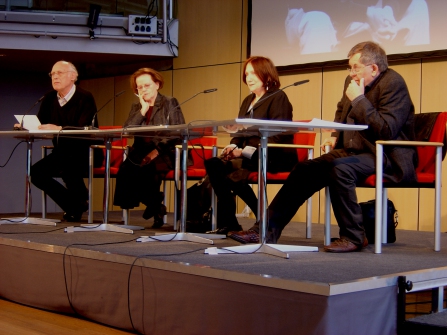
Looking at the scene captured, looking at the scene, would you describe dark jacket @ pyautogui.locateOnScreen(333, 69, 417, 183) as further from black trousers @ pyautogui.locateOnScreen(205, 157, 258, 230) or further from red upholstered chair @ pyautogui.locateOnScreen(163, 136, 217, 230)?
red upholstered chair @ pyautogui.locateOnScreen(163, 136, 217, 230)

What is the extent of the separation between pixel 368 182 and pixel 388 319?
44.3 inches

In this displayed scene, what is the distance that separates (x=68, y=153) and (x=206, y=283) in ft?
8.49

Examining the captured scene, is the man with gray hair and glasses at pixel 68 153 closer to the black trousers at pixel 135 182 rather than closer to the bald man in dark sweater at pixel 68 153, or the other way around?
the bald man in dark sweater at pixel 68 153

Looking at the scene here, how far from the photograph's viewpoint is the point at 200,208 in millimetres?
4250

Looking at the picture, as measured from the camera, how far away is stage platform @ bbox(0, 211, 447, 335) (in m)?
2.16

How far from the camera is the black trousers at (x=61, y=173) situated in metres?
4.76

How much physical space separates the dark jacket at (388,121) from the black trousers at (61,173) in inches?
86.8

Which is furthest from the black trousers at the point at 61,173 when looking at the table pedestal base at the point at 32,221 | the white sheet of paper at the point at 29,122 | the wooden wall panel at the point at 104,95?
the wooden wall panel at the point at 104,95

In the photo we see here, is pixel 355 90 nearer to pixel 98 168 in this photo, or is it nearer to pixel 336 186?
pixel 336 186

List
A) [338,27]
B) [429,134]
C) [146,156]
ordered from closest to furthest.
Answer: [429,134], [146,156], [338,27]

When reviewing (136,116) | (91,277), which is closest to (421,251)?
(91,277)

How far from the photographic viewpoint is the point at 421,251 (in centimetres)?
327

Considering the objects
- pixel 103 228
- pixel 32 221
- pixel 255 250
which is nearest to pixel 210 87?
pixel 32 221

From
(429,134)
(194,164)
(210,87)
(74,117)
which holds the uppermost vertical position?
(210,87)
